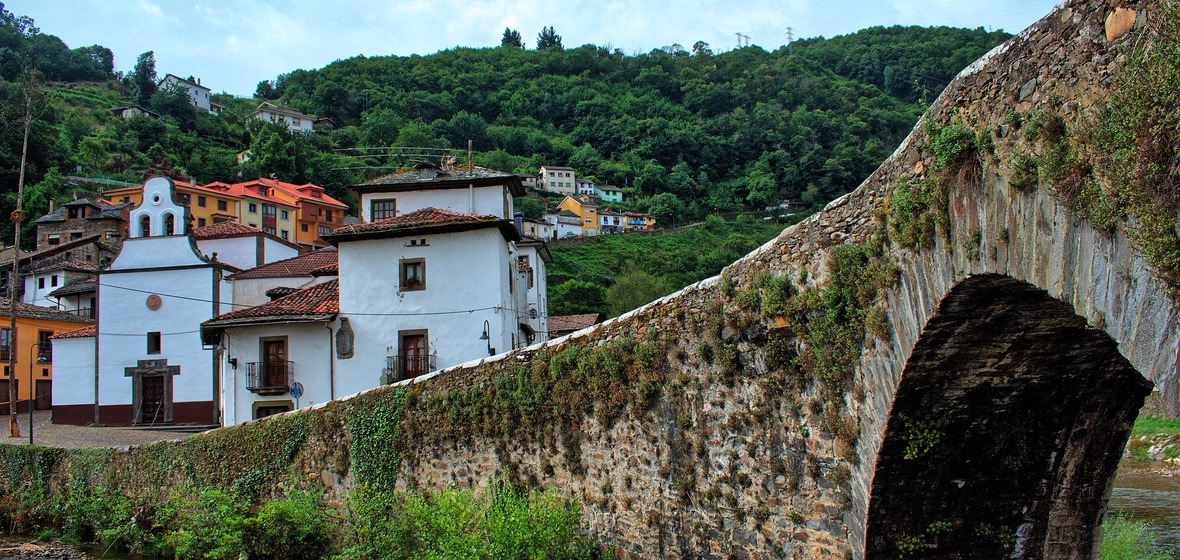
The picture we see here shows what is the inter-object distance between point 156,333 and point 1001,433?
3193cm

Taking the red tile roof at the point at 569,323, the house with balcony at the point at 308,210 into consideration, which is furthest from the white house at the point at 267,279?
the house with balcony at the point at 308,210

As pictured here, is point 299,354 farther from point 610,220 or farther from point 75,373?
point 610,220

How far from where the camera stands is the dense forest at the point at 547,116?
266ft

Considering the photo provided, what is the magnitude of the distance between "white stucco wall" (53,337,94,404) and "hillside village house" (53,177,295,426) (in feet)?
2.69

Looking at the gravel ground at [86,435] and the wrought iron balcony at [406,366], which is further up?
the wrought iron balcony at [406,366]

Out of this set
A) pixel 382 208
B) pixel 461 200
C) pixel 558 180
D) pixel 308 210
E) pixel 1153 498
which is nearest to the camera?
pixel 1153 498

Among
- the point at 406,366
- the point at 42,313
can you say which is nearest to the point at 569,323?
the point at 406,366

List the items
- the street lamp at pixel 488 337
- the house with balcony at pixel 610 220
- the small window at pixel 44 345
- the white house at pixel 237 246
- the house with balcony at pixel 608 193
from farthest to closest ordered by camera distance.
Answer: the house with balcony at pixel 608 193 < the house with balcony at pixel 610 220 < the small window at pixel 44 345 < the white house at pixel 237 246 < the street lamp at pixel 488 337

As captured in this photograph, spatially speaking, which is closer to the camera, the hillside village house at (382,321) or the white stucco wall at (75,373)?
the hillside village house at (382,321)

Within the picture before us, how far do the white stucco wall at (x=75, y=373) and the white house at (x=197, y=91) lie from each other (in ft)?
285

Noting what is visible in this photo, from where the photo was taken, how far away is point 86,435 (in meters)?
27.2

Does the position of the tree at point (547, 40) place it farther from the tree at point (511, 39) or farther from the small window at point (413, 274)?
the small window at point (413, 274)

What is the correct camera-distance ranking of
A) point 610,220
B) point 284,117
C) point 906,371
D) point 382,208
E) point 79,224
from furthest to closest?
1. point 284,117
2. point 610,220
3. point 79,224
4. point 382,208
5. point 906,371

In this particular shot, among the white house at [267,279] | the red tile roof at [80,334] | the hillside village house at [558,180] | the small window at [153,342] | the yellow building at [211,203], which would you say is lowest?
the small window at [153,342]
